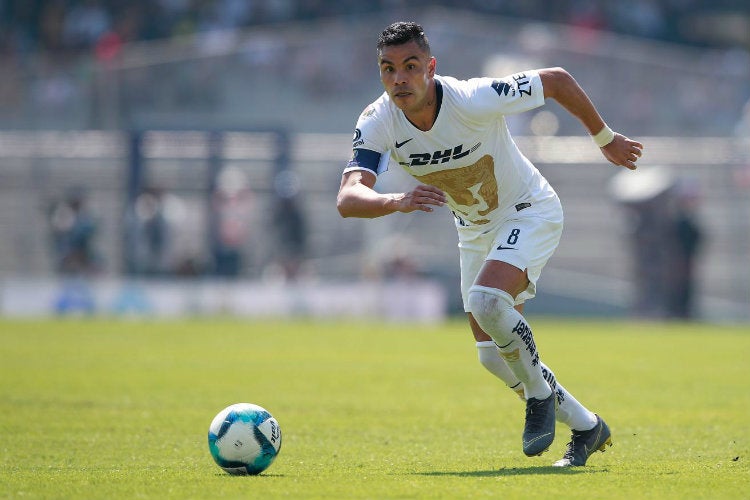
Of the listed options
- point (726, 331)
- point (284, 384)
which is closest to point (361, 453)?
point (284, 384)

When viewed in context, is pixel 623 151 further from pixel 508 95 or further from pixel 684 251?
pixel 684 251

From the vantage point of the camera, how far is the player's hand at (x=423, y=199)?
21.5ft

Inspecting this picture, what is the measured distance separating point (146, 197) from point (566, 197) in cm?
933

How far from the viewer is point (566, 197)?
28.0 metres

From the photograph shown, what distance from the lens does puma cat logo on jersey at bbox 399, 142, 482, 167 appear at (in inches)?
305

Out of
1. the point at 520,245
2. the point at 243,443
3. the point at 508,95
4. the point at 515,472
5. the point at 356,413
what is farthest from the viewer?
the point at 356,413

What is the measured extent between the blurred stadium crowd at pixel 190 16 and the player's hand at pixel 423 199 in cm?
2573

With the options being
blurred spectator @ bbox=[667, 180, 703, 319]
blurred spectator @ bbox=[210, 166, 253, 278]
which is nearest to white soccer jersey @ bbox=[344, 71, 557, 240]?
blurred spectator @ bbox=[210, 166, 253, 278]

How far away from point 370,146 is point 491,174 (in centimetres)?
88

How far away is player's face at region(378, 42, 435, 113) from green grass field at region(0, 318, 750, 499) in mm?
2225

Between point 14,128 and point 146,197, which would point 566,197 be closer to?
point 146,197

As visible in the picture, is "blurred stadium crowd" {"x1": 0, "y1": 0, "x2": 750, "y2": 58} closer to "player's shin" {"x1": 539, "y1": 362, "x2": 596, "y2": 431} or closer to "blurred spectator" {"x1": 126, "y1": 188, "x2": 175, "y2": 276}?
"blurred spectator" {"x1": 126, "y1": 188, "x2": 175, "y2": 276}

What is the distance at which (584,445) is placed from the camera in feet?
25.9

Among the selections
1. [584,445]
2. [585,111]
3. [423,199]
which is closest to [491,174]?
[585,111]
